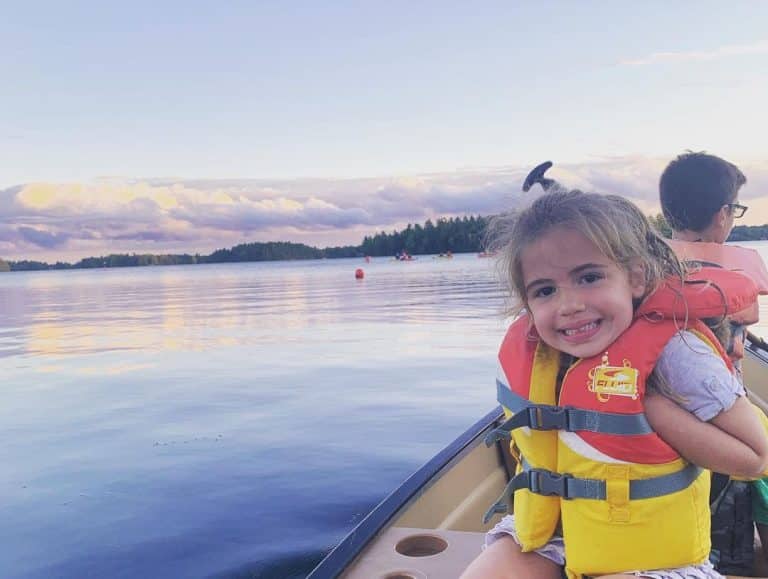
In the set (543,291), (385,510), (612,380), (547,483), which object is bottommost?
(385,510)

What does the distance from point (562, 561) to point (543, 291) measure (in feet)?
2.54

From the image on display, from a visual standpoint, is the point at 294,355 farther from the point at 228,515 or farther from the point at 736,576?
the point at 736,576

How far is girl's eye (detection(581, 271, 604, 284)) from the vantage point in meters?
1.85

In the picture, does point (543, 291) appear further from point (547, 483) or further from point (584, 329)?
point (547, 483)

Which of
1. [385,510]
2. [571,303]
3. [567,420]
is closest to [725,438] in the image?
[567,420]

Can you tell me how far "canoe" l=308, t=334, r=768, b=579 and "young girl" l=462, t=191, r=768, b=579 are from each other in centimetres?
65

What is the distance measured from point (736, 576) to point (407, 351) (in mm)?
10146

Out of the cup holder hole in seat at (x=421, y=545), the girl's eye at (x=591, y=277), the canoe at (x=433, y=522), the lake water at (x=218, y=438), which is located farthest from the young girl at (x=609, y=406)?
the cup holder hole in seat at (x=421, y=545)

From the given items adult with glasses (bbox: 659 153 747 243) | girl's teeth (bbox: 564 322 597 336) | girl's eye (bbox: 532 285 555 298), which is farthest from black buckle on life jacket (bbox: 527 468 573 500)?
adult with glasses (bbox: 659 153 747 243)

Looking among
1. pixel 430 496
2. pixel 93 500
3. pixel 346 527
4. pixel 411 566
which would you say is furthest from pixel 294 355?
pixel 411 566

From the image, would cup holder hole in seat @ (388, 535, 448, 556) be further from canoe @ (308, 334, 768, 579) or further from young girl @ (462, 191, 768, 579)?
young girl @ (462, 191, 768, 579)

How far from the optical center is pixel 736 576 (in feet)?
7.61

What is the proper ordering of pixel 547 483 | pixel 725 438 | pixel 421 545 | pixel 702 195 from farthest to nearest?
pixel 421 545, pixel 702 195, pixel 547 483, pixel 725 438

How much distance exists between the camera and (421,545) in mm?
2836
